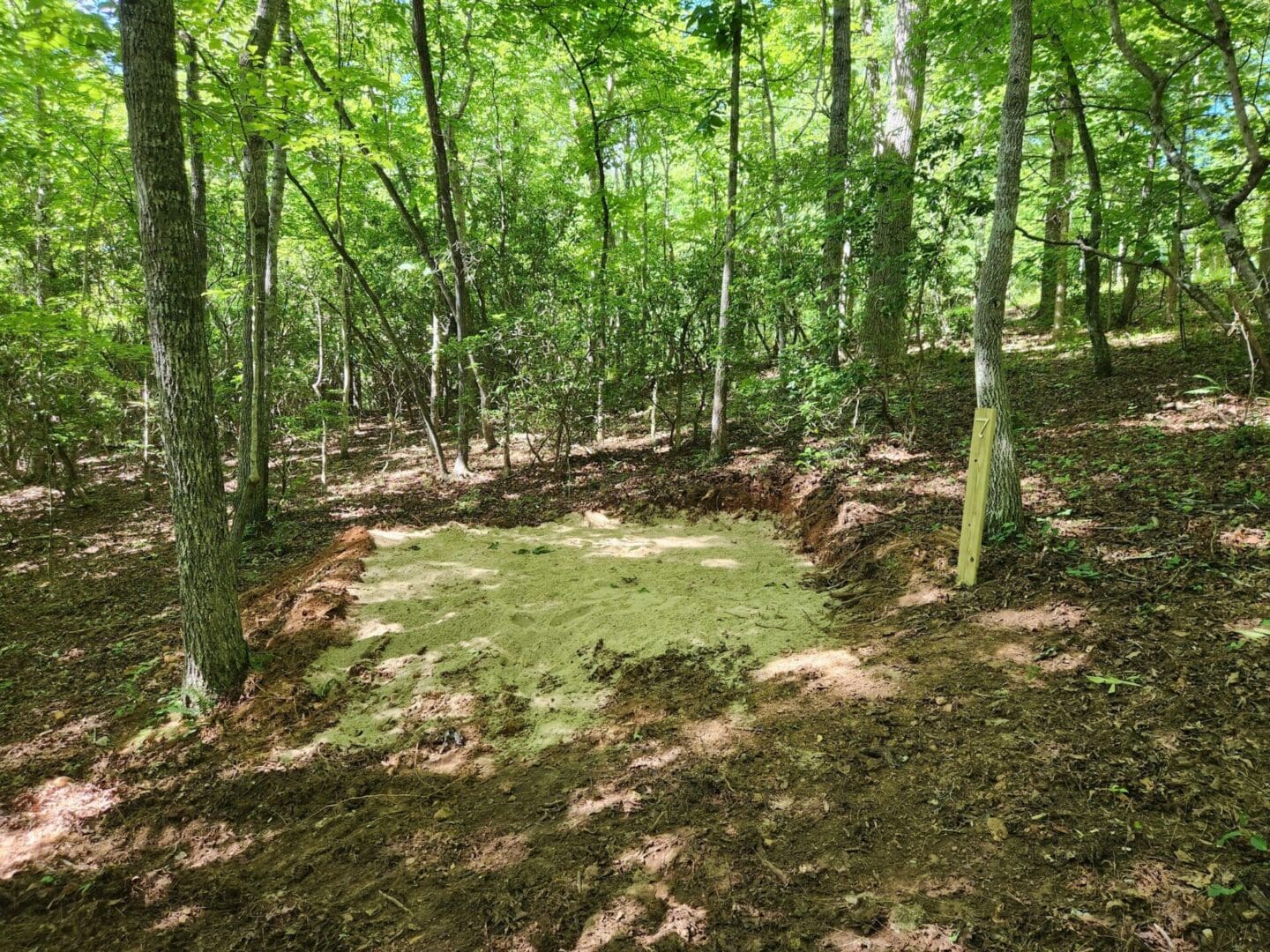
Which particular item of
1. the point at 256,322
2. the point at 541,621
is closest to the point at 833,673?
the point at 541,621

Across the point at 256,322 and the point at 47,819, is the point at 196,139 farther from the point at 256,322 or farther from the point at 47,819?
the point at 47,819

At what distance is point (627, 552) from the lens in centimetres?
689

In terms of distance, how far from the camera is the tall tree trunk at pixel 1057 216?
24.2 ft

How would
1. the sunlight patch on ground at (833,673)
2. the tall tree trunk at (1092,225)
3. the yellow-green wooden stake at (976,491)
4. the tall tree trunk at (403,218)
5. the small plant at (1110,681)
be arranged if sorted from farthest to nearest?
1. the tall tree trunk at (403,218)
2. the tall tree trunk at (1092,225)
3. the yellow-green wooden stake at (976,491)
4. the sunlight patch on ground at (833,673)
5. the small plant at (1110,681)

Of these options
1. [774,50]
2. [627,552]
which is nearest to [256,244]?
[627,552]

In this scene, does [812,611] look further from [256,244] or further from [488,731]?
[256,244]

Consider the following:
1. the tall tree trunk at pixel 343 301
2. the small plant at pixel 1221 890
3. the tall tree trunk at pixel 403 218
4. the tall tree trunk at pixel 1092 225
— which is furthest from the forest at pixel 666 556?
the tall tree trunk at pixel 343 301

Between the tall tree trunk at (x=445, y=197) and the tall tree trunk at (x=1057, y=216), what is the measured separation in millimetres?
7866

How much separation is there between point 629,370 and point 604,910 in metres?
8.38

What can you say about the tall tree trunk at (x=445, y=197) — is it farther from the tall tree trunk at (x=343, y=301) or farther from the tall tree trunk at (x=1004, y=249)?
the tall tree trunk at (x=1004, y=249)

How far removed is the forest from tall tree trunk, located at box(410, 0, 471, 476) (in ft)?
0.44

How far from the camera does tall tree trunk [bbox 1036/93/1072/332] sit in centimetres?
738

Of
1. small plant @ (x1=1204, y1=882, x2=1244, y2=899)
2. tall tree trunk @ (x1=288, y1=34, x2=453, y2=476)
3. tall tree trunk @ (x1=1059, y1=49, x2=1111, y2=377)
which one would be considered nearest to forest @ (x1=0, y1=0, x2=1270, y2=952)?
small plant @ (x1=1204, y1=882, x2=1244, y2=899)

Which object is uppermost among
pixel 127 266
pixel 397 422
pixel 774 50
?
pixel 774 50
